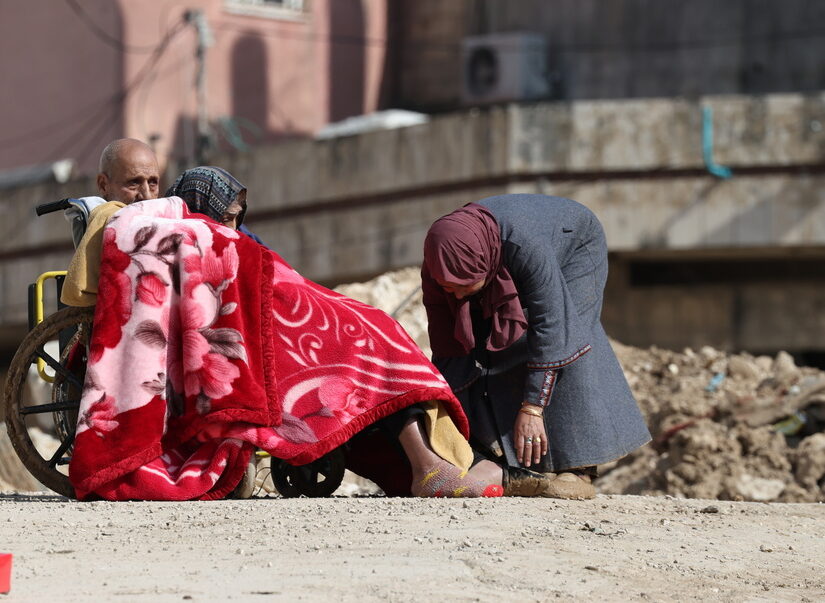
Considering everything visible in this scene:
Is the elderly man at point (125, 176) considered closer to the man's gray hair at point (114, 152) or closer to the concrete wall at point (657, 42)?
the man's gray hair at point (114, 152)

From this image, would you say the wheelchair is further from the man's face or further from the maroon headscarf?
the maroon headscarf

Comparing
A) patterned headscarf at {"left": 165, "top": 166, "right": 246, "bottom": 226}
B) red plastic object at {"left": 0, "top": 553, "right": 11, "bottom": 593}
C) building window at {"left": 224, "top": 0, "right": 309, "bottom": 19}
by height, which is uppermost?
patterned headscarf at {"left": 165, "top": 166, "right": 246, "bottom": 226}

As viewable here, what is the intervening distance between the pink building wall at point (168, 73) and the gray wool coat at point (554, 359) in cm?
1180

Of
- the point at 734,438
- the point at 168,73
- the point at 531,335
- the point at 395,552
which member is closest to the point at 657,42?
the point at 168,73

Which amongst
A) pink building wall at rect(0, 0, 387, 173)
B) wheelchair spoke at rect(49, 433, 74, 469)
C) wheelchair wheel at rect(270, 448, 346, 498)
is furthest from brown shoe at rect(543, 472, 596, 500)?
pink building wall at rect(0, 0, 387, 173)

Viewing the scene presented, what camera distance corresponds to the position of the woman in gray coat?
5.01 m

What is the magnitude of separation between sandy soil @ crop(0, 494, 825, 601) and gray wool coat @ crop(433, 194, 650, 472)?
1.06 ft

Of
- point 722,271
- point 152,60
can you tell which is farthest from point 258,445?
point 152,60

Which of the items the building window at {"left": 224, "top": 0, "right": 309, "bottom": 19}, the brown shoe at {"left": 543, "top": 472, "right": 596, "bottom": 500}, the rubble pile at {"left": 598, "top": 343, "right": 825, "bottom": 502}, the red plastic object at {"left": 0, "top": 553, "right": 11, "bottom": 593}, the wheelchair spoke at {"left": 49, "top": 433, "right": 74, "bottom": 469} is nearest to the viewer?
the red plastic object at {"left": 0, "top": 553, "right": 11, "bottom": 593}

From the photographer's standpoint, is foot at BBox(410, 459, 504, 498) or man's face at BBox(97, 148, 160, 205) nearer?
foot at BBox(410, 459, 504, 498)

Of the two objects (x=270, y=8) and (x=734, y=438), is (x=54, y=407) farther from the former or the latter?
(x=270, y=8)

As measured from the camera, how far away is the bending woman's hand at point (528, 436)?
5.06m

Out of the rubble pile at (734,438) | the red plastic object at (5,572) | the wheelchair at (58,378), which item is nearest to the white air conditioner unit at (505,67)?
the rubble pile at (734,438)

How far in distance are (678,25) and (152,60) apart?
6.00m
